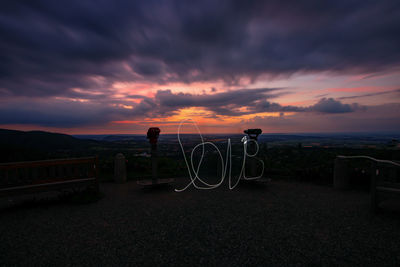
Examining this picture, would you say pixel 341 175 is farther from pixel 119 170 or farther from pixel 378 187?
pixel 119 170

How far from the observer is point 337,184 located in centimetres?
725

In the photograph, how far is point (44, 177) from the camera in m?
5.92

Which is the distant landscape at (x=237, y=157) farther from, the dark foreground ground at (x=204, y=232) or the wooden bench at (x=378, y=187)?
the wooden bench at (x=378, y=187)

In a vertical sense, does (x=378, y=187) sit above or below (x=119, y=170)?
above

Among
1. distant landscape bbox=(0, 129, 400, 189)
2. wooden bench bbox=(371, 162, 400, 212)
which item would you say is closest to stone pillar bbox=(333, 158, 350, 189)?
distant landscape bbox=(0, 129, 400, 189)

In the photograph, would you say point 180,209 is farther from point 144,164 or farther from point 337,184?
point 337,184

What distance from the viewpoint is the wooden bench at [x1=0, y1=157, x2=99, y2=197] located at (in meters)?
5.36

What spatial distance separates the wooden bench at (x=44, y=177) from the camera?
17.6 feet

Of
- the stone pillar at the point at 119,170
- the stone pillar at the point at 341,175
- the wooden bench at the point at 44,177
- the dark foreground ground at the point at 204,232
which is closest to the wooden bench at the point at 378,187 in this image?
the dark foreground ground at the point at 204,232

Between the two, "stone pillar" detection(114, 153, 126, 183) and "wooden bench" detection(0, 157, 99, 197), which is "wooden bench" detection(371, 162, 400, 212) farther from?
"stone pillar" detection(114, 153, 126, 183)

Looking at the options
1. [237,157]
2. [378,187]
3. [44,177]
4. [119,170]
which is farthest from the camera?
[119,170]

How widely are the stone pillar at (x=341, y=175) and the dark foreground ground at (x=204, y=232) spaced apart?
37.0 inches

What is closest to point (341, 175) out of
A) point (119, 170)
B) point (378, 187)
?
point (378, 187)

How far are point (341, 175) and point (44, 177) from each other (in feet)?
33.4
